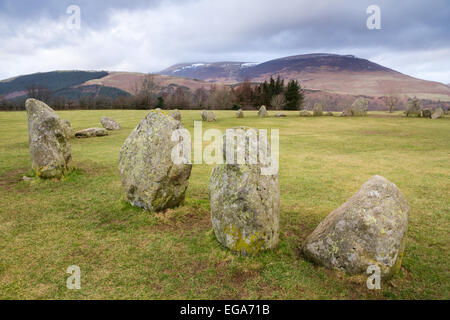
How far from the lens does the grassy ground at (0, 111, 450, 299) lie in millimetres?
4980

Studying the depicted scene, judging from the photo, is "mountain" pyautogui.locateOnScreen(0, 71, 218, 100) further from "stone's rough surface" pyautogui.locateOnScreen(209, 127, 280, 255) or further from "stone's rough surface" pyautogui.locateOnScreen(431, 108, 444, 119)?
"stone's rough surface" pyautogui.locateOnScreen(209, 127, 280, 255)

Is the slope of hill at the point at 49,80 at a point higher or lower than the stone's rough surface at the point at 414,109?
higher

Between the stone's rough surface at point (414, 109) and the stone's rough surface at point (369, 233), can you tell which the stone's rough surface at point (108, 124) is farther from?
the stone's rough surface at point (414, 109)

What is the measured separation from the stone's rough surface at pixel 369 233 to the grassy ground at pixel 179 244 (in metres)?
0.31

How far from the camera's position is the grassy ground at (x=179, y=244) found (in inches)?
196

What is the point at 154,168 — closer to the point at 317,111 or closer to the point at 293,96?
the point at 317,111

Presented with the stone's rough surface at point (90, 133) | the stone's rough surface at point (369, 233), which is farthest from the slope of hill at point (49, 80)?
the stone's rough surface at point (369, 233)

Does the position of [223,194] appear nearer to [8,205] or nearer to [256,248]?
[256,248]

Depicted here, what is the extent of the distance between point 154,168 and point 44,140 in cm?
594

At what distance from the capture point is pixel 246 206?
5551 millimetres

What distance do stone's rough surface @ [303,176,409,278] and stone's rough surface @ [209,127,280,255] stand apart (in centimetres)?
118

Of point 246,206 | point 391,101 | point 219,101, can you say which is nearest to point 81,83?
point 219,101
